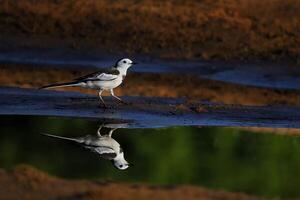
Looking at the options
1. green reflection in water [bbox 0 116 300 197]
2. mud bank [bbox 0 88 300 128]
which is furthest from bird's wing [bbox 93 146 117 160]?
mud bank [bbox 0 88 300 128]

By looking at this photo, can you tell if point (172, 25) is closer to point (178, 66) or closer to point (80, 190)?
point (178, 66)

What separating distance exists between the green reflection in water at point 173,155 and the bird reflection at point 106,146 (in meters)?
0.12

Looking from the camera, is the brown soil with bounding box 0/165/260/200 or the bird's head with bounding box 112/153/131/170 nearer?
the brown soil with bounding box 0/165/260/200

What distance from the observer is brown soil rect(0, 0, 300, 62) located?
25.6 meters

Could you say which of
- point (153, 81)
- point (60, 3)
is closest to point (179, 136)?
point (153, 81)

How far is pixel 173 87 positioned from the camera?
21.7 meters

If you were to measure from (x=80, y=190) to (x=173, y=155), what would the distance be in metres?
3.57

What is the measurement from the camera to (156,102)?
18.9 meters

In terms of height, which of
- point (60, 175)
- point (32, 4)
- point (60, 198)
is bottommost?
point (60, 198)

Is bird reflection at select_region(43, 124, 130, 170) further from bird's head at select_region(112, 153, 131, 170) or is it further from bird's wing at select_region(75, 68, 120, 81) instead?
bird's wing at select_region(75, 68, 120, 81)

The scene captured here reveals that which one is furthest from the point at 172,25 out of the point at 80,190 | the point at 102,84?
the point at 80,190

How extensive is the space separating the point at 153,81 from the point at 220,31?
15.0 feet

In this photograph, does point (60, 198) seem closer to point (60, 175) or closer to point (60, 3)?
point (60, 175)

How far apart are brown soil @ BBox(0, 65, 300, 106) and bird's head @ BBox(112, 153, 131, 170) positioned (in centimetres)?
651
